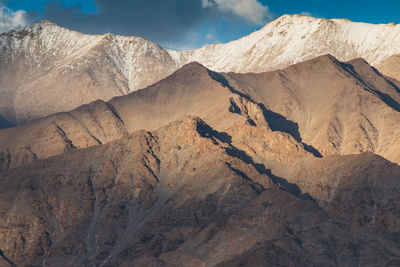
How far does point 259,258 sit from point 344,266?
83.9 ft

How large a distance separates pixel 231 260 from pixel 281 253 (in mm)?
14649

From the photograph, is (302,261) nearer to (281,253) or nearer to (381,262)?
(281,253)

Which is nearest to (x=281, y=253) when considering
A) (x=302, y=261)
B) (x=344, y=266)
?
(x=302, y=261)

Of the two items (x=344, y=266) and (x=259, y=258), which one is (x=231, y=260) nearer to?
(x=259, y=258)

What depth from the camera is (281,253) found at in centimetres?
19662

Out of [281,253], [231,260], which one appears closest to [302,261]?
[281,253]

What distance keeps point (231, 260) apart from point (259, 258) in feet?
31.4

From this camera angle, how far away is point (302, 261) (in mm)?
195000

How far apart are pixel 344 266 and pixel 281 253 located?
1874cm

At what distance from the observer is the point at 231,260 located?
198375mm

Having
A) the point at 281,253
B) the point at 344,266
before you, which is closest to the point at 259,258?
the point at 281,253

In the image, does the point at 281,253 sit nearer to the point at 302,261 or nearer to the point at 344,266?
the point at 302,261

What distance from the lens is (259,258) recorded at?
19288 centimetres

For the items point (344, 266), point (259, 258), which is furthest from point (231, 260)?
point (344, 266)
